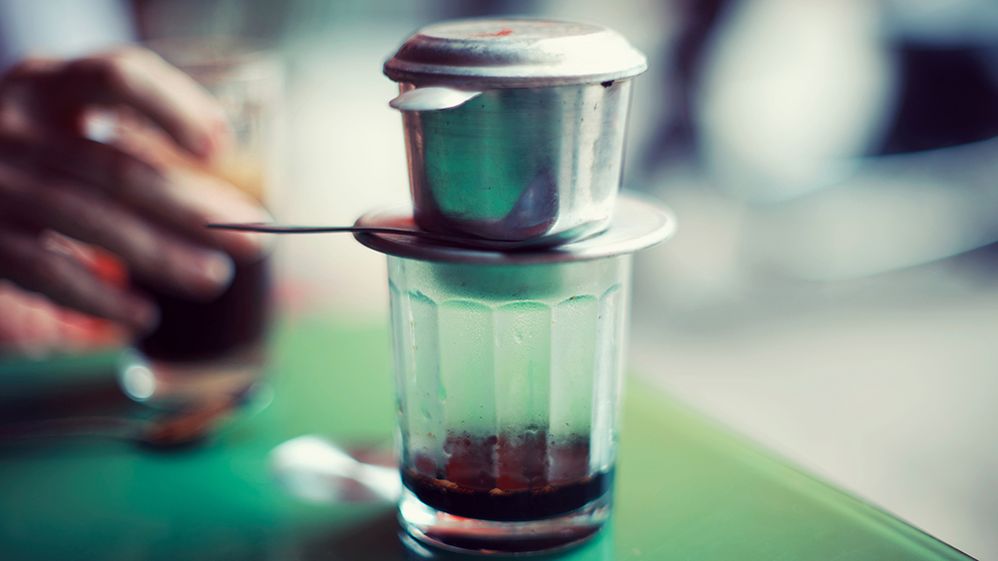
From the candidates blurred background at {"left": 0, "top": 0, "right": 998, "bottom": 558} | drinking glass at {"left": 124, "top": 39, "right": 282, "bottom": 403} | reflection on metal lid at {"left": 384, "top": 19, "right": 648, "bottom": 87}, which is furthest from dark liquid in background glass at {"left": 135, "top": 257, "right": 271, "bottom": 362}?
blurred background at {"left": 0, "top": 0, "right": 998, "bottom": 558}

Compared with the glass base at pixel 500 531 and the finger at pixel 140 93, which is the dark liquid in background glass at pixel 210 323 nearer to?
the finger at pixel 140 93

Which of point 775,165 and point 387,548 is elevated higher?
point 387,548

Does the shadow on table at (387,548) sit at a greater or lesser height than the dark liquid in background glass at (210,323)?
lesser

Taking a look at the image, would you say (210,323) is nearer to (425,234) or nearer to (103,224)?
(103,224)

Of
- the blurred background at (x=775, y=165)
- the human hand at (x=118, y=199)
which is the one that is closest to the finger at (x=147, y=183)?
the human hand at (x=118, y=199)

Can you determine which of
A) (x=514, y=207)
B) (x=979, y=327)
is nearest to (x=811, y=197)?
(x=979, y=327)

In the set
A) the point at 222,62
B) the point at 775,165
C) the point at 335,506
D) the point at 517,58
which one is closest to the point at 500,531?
the point at 335,506
